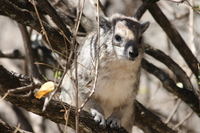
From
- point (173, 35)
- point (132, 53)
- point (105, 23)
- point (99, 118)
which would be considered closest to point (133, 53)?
point (132, 53)

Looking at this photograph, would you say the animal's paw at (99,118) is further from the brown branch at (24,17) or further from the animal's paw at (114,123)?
the brown branch at (24,17)

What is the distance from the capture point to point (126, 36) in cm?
479

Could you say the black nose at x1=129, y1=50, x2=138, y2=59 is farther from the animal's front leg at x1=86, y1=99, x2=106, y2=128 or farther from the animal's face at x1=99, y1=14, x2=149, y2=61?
the animal's front leg at x1=86, y1=99, x2=106, y2=128

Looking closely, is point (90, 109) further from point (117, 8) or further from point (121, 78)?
point (117, 8)

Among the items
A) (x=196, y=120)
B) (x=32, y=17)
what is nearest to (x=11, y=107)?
(x=32, y=17)

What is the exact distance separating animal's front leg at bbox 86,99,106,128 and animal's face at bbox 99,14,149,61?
0.91 meters

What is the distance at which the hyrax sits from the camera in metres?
4.76

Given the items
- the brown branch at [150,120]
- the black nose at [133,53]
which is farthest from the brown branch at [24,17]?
the brown branch at [150,120]

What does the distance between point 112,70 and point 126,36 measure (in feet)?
1.90

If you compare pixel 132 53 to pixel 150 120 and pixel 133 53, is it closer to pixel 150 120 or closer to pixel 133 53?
pixel 133 53

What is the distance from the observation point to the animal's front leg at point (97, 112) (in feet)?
14.9

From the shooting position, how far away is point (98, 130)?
14.1ft

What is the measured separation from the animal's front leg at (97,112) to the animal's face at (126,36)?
3.00ft

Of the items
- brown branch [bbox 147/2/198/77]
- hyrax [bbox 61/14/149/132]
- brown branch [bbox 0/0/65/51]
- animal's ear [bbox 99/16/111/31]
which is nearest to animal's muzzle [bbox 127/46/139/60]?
hyrax [bbox 61/14/149/132]
